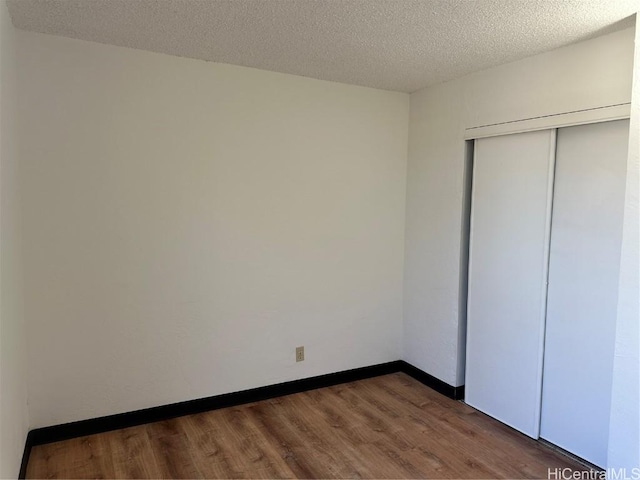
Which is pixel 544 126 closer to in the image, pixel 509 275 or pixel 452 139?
pixel 452 139

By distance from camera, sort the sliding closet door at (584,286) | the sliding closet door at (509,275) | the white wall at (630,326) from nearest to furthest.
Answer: the white wall at (630,326) → the sliding closet door at (584,286) → the sliding closet door at (509,275)

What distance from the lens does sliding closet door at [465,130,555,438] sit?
274cm

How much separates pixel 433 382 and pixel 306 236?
1608mm

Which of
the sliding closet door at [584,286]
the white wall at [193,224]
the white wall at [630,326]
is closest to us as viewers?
the white wall at [630,326]

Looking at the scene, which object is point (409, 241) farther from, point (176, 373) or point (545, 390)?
point (176, 373)

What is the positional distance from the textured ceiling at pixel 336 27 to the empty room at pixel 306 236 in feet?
0.05

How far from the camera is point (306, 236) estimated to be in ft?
11.0

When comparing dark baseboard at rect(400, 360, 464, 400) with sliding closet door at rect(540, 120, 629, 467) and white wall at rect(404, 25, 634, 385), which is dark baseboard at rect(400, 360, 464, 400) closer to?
white wall at rect(404, 25, 634, 385)

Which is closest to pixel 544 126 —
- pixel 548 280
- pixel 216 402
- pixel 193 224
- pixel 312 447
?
pixel 548 280

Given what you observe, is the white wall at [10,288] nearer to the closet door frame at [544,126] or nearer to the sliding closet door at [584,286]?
the closet door frame at [544,126]

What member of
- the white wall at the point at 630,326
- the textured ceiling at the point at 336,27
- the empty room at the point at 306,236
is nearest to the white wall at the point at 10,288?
the empty room at the point at 306,236

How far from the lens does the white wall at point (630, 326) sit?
1998 millimetres

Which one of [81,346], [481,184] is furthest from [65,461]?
[481,184]

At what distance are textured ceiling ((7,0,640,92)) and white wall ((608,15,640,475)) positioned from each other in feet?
1.57
